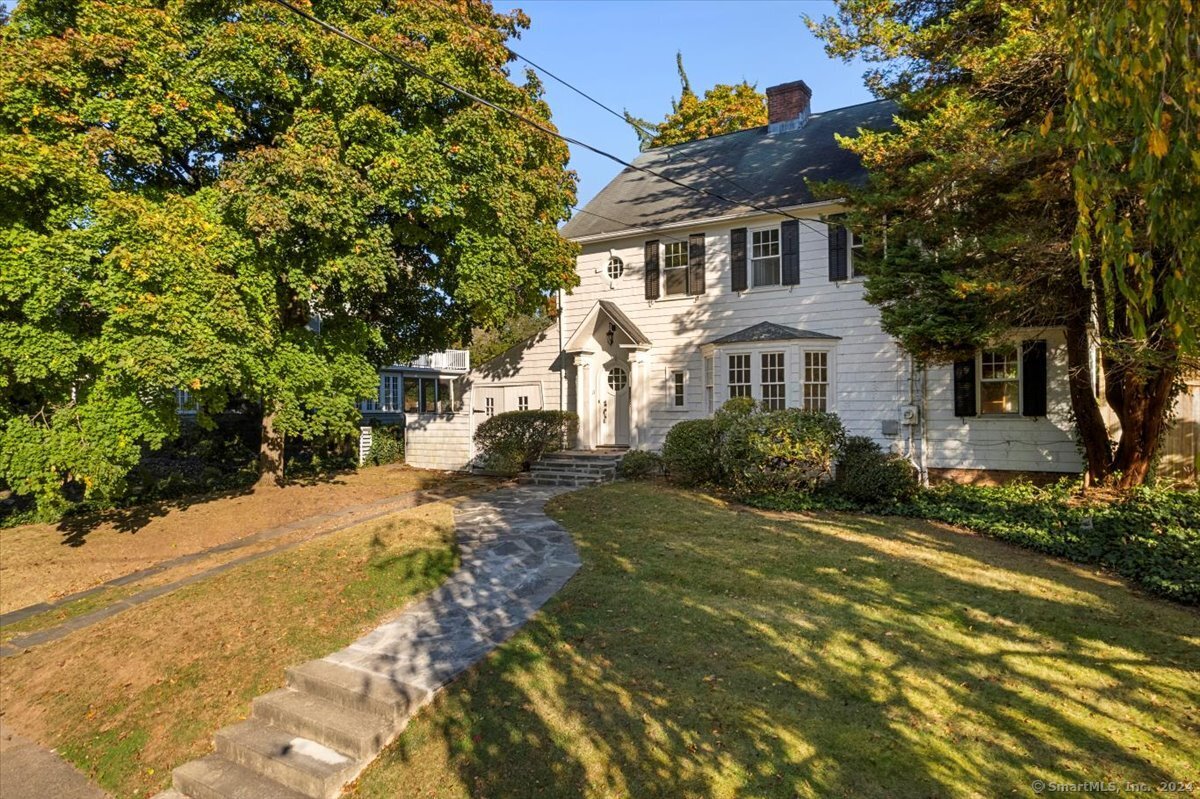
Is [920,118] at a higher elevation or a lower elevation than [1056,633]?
higher

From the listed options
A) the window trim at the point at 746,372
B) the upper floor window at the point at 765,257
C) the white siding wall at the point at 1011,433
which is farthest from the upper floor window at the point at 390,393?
the white siding wall at the point at 1011,433

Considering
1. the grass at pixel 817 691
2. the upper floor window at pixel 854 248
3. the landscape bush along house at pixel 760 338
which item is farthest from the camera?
the upper floor window at pixel 854 248

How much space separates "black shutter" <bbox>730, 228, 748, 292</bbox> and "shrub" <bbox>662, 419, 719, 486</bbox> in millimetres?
4041

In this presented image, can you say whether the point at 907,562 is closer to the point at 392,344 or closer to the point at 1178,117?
the point at 1178,117

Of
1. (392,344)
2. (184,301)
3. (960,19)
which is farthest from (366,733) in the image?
(960,19)

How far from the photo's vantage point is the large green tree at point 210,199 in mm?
8812

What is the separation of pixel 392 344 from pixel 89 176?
702 centimetres

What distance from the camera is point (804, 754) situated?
411 centimetres

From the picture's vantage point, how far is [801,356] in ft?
45.8

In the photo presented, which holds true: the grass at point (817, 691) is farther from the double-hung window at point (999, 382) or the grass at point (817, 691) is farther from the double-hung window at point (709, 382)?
the double-hung window at point (709, 382)

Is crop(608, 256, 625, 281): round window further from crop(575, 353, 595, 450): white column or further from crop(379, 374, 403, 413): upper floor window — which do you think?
crop(379, 374, 403, 413): upper floor window

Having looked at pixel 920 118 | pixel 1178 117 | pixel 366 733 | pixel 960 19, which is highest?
pixel 960 19

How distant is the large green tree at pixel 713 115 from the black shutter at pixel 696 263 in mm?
12679

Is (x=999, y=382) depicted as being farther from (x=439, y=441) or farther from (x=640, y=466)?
(x=439, y=441)
